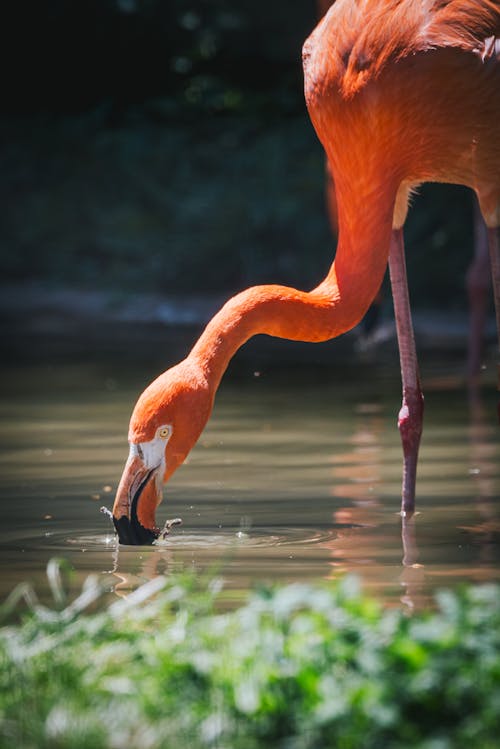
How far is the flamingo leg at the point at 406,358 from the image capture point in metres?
6.37

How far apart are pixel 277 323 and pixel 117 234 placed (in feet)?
33.3

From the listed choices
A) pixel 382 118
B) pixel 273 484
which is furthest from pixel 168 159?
pixel 382 118

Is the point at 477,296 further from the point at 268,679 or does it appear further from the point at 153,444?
the point at 268,679

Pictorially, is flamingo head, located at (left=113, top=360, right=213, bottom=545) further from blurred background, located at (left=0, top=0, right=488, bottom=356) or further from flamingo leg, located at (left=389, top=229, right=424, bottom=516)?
blurred background, located at (left=0, top=0, right=488, bottom=356)

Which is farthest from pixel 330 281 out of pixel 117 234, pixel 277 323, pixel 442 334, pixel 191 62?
pixel 191 62

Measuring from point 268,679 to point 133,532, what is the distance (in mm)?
1803

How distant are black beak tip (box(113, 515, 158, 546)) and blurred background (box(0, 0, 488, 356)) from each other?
8153 millimetres

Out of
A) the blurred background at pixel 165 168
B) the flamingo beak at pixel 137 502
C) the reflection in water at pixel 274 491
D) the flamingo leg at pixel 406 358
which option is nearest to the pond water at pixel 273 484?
A: the reflection in water at pixel 274 491

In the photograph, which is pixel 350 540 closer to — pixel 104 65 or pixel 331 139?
pixel 331 139

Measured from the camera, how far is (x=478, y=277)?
9469 millimetres

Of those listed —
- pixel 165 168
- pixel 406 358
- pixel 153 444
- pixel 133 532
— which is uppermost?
pixel 165 168

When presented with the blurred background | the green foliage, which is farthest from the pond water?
the blurred background

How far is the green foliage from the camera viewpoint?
3.28 metres

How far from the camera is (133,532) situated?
16.9ft
